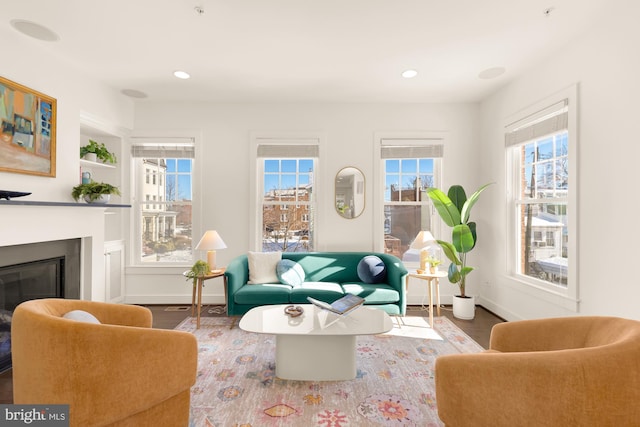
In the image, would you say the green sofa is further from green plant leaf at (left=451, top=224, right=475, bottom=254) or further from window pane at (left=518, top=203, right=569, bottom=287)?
window pane at (left=518, top=203, right=569, bottom=287)

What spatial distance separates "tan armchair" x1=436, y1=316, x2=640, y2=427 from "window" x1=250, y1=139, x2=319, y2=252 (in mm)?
3184

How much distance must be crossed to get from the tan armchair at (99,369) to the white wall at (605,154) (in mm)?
2991

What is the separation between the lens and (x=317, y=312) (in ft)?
8.93

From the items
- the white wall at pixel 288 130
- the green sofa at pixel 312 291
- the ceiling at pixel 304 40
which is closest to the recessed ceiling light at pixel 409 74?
the ceiling at pixel 304 40

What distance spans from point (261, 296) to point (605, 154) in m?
3.21

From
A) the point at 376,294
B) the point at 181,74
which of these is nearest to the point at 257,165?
the point at 181,74

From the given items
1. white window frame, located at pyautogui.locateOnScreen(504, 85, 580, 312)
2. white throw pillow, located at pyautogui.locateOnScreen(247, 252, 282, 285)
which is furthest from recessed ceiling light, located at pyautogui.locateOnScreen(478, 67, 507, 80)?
white throw pillow, located at pyautogui.locateOnScreen(247, 252, 282, 285)

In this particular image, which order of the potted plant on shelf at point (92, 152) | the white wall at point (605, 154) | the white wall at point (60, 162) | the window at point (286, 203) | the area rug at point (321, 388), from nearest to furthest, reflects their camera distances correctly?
the area rug at point (321, 388)
the white wall at point (605, 154)
the white wall at point (60, 162)
the potted plant on shelf at point (92, 152)
the window at point (286, 203)

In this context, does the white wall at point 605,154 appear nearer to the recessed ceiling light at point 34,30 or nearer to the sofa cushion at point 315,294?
the sofa cushion at point 315,294

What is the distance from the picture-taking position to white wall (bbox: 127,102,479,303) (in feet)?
14.3

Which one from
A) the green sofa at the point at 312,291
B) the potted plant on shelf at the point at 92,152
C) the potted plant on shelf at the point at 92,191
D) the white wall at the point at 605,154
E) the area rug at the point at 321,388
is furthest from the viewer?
the potted plant on shelf at the point at 92,152

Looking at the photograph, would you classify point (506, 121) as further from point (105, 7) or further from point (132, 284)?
point (132, 284)

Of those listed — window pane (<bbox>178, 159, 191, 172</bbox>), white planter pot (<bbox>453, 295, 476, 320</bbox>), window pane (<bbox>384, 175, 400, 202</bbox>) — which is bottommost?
white planter pot (<bbox>453, 295, 476, 320</bbox>)

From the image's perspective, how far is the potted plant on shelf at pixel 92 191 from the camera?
10.7 feet
